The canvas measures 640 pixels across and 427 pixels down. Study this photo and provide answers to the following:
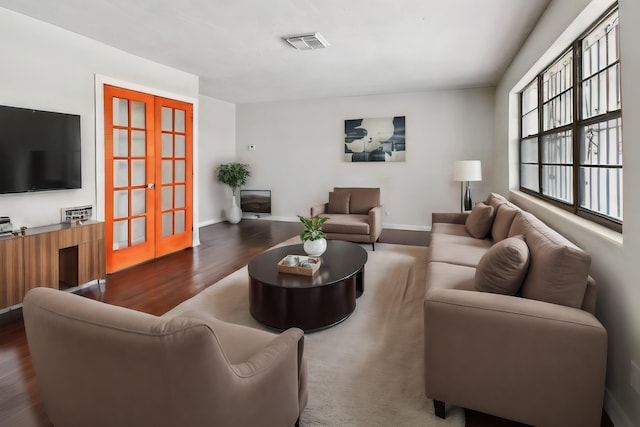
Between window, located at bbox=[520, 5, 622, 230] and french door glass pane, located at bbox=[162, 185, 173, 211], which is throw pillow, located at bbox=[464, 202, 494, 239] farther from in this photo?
french door glass pane, located at bbox=[162, 185, 173, 211]

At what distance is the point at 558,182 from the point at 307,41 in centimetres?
294

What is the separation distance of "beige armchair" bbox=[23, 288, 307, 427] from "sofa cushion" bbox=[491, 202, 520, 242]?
2.65m

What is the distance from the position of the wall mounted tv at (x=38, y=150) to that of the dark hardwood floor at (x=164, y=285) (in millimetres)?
1114

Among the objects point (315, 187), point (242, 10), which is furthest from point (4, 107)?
point (315, 187)

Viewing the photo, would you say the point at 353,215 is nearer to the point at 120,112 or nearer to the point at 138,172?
the point at 138,172

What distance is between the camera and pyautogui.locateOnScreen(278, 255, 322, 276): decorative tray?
2.84 metres

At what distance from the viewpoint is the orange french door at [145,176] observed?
162 inches

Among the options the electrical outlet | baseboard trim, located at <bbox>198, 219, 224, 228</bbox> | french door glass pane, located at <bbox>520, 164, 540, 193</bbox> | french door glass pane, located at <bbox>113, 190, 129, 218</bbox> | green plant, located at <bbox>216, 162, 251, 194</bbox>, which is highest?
green plant, located at <bbox>216, 162, 251, 194</bbox>

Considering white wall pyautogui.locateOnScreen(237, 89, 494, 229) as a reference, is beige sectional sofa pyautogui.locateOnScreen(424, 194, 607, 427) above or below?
below

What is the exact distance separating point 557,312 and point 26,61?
4471 mm

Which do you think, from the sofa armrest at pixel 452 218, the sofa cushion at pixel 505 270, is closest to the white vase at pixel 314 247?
the sofa cushion at pixel 505 270

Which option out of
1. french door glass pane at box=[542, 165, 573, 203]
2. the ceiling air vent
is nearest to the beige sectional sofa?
french door glass pane at box=[542, 165, 573, 203]

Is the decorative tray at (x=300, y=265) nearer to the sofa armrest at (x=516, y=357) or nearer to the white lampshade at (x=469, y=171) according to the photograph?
the sofa armrest at (x=516, y=357)

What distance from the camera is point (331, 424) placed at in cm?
171
